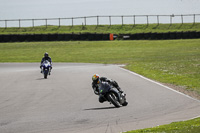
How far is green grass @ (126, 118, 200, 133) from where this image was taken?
880 cm

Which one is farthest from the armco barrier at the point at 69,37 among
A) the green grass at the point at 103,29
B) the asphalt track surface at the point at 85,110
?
the asphalt track surface at the point at 85,110

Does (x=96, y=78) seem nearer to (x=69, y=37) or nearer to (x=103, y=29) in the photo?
(x=69, y=37)

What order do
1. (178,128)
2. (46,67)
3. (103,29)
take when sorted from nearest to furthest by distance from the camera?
(178,128)
(46,67)
(103,29)

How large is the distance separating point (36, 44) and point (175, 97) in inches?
1768

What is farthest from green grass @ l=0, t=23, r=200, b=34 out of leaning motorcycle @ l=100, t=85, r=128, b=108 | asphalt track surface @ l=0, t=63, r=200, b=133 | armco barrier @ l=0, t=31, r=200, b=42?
leaning motorcycle @ l=100, t=85, r=128, b=108

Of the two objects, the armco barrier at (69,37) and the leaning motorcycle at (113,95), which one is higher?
the armco barrier at (69,37)

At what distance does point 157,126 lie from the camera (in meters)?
9.75

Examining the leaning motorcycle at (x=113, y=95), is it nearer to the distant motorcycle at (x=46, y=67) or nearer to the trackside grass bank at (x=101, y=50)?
the distant motorcycle at (x=46, y=67)

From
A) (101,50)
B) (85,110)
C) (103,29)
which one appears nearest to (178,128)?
(85,110)

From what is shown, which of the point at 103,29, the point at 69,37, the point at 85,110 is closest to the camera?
the point at 85,110

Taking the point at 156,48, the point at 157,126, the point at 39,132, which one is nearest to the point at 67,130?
the point at 39,132

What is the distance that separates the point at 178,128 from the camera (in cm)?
919

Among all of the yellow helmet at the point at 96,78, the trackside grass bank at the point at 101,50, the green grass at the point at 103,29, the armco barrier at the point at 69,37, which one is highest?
the green grass at the point at 103,29

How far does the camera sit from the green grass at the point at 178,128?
8805mm
